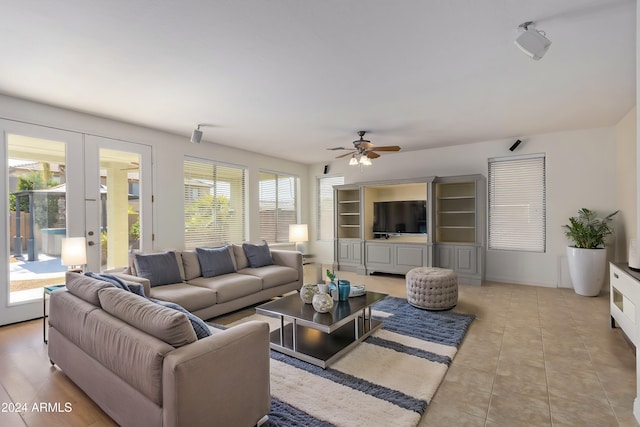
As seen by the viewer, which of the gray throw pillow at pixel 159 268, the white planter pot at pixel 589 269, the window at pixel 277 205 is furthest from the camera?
the window at pixel 277 205

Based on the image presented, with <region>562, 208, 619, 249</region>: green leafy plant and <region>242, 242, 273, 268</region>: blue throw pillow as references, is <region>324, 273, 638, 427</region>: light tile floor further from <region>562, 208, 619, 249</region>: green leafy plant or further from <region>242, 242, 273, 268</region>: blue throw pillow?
<region>242, 242, 273, 268</region>: blue throw pillow

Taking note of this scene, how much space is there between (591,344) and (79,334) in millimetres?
4321

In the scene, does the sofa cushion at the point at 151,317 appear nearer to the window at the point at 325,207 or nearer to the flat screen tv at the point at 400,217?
the flat screen tv at the point at 400,217

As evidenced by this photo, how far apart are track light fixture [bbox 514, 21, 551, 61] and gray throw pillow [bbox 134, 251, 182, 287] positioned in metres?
4.07

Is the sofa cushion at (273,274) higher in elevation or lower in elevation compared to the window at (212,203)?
lower

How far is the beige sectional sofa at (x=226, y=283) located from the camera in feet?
11.1

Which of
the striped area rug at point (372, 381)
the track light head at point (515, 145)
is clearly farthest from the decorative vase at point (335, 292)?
the track light head at point (515, 145)

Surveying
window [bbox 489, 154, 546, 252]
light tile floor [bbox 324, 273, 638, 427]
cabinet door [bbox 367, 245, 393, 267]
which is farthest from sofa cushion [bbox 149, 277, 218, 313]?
window [bbox 489, 154, 546, 252]

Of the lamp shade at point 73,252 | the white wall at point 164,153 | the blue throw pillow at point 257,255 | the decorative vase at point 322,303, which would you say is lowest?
the decorative vase at point 322,303

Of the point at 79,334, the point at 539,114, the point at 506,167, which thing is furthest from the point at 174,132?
the point at 506,167

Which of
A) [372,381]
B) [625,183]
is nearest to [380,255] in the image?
[625,183]

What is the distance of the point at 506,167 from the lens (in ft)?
18.4

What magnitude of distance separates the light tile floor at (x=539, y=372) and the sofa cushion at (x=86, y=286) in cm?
234

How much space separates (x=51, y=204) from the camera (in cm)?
382
